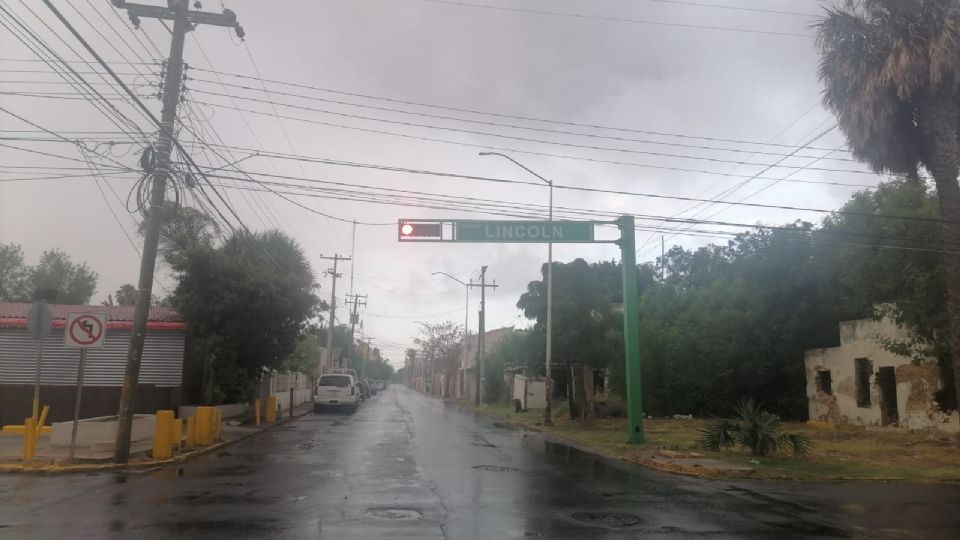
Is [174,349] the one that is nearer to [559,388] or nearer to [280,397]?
[280,397]

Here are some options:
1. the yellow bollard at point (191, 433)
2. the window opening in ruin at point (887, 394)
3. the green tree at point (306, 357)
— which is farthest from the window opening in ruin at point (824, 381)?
the yellow bollard at point (191, 433)

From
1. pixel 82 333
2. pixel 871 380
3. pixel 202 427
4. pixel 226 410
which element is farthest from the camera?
pixel 226 410

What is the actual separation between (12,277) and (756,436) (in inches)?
2089

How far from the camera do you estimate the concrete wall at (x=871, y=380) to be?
23844 millimetres

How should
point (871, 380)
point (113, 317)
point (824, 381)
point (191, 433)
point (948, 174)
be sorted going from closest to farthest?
point (948, 174), point (191, 433), point (871, 380), point (113, 317), point (824, 381)

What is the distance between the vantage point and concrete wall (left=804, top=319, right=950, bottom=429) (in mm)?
23844

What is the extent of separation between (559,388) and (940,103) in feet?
105

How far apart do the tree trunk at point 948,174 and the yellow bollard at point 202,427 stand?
1876 cm

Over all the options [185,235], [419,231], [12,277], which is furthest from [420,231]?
[12,277]

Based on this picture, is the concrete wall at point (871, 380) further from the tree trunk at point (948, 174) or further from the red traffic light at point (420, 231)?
the red traffic light at point (420, 231)

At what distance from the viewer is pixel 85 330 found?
589 inches

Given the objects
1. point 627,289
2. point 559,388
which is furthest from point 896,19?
point 559,388

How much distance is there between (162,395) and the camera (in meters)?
25.4

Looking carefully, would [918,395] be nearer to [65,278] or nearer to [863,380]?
[863,380]
